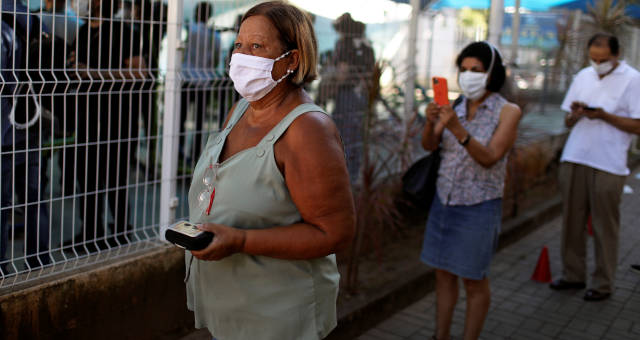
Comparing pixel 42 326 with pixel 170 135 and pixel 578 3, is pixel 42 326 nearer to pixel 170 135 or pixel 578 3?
pixel 170 135

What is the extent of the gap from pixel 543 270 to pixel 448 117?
274cm

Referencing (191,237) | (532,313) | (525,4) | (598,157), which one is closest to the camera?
(191,237)

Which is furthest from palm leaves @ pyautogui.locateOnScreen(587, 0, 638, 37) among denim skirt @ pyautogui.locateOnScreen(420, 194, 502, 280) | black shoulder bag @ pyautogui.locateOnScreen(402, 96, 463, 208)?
denim skirt @ pyautogui.locateOnScreen(420, 194, 502, 280)

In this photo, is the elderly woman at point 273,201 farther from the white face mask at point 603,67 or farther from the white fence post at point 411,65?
the white fence post at point 411,65

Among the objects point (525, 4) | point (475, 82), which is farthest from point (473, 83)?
point (525, 4)

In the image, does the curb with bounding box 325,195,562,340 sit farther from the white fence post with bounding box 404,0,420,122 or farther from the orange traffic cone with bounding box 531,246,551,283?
the white fence post with bounding box 404,0,420,122

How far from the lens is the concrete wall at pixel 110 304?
3186mm

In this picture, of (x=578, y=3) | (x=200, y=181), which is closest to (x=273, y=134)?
(x=200, y=181)

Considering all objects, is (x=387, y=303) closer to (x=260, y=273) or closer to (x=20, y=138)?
(x=20, y=138)

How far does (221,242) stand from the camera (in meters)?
1.83

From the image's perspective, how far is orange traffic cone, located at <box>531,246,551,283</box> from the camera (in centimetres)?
563

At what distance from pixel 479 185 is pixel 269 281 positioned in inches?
78.7

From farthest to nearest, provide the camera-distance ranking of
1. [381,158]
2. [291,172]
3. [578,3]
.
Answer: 1. [578,3]
2. [381,158]
3. [291,172]

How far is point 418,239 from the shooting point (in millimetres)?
6152
